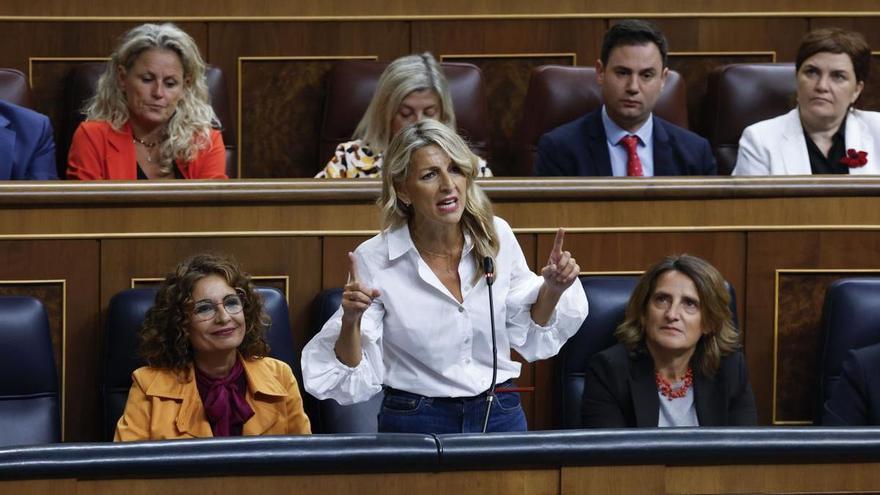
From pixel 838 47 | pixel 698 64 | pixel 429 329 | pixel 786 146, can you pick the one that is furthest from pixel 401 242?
pixel 698 64

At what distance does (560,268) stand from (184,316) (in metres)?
0.49

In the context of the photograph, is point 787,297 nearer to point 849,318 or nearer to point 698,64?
point 849,318

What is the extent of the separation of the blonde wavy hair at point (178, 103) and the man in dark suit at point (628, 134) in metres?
0.52

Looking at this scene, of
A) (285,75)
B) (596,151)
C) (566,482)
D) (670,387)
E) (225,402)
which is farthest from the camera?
(285,75)

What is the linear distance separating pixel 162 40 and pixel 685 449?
1389mm

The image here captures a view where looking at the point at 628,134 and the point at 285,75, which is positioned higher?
the point at 285,75

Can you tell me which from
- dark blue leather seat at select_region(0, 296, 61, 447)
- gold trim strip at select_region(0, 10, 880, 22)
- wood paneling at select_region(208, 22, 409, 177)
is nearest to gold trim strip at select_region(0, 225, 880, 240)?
dark blue leather seat at select_region(0, 296, 61, 447)

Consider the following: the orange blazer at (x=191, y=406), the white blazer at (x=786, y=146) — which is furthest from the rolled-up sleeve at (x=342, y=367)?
the white blazer at (x=786, y=146)

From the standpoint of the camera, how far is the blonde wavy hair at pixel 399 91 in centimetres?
217

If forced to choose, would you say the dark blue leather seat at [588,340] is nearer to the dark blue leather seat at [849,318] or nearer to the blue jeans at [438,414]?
the dark blue leather seat at [849,318]

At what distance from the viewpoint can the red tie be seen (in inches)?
86.8

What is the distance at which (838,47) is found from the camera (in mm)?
2271

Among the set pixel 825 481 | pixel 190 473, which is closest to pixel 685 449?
pixel 825 481

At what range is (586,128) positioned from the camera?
2.23 m
